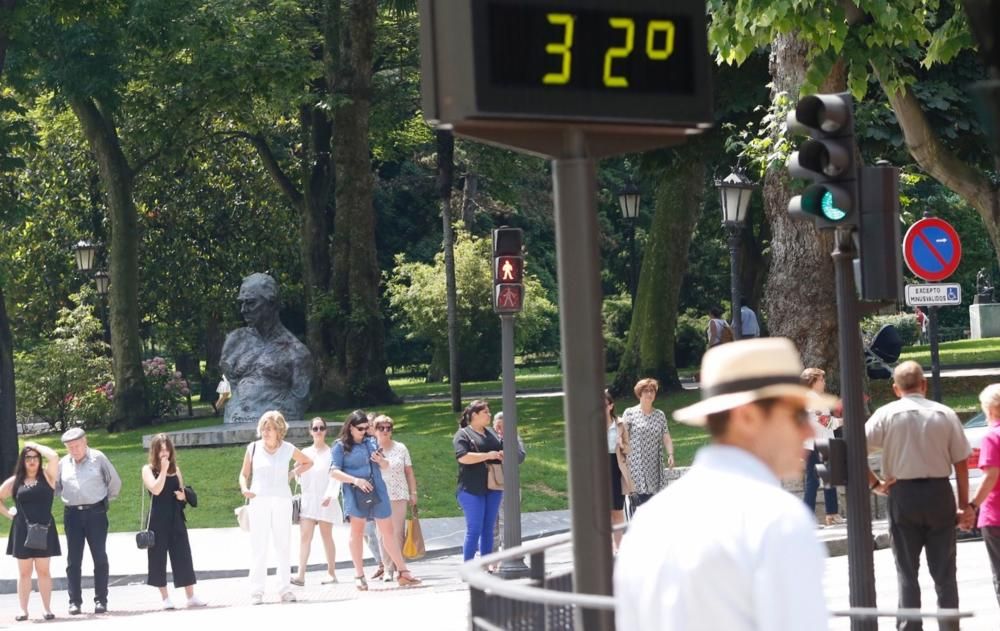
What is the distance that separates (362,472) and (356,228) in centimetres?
2499

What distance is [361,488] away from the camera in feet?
57.1

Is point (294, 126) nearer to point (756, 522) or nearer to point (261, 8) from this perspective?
point (261, 8)

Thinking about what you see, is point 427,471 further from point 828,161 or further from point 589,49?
point 589,49

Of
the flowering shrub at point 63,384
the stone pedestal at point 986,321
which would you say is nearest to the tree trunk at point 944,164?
the flowering shrub at point 63,384

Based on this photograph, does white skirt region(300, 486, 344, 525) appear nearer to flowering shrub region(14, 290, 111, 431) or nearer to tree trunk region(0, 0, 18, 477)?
tree trunk region(0, 0, 18, 477)

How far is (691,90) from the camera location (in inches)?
220

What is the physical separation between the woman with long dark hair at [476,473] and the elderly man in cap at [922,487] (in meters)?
6.69

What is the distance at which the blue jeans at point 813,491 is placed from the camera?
18797 millimetres

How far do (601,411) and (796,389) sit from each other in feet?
6.56

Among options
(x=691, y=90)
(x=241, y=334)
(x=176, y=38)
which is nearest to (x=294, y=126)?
(x=176, y=38)

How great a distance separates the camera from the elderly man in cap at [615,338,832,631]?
317 centimetres

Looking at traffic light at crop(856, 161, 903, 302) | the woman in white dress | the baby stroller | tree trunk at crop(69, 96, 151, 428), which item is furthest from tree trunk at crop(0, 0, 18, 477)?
traffic light at crop(856, 161, 903, 302)

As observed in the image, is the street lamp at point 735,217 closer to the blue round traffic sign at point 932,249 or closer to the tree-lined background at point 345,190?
the tree-lined background at point 345,190

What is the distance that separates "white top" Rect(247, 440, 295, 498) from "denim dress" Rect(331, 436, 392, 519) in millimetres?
788
